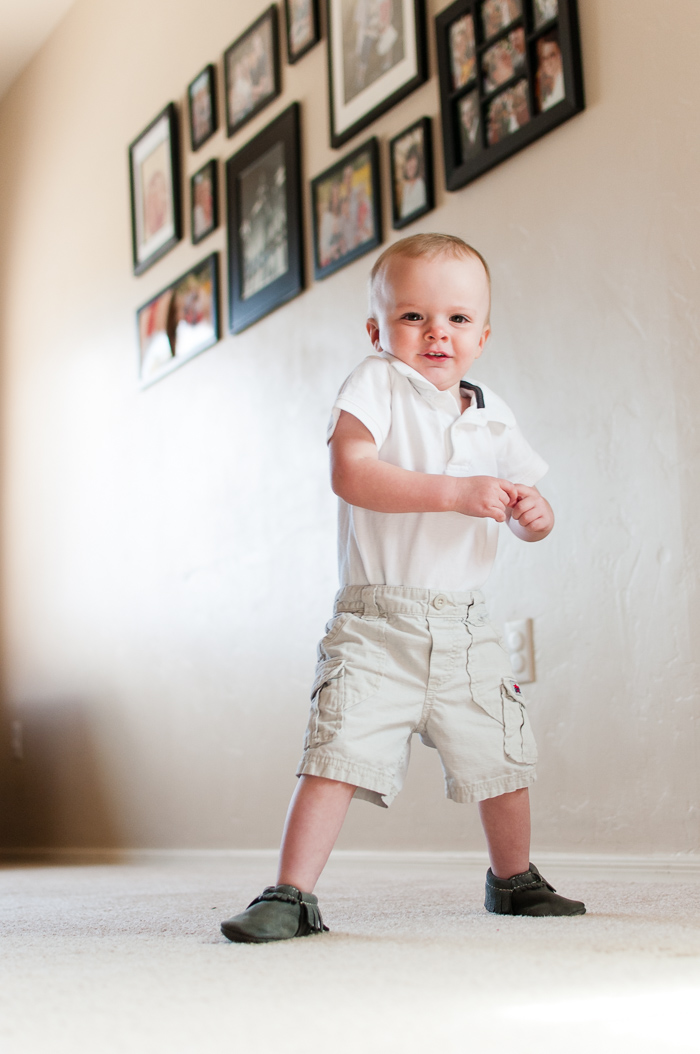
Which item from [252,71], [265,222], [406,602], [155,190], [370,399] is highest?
[252,71]

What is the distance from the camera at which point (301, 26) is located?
236 cm

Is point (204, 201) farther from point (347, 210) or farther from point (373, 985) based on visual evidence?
point (373, 985)

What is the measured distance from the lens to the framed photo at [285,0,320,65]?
232cm

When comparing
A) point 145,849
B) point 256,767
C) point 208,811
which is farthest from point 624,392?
point 145,849

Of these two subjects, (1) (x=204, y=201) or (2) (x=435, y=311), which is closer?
(2) (x=435, y=311)

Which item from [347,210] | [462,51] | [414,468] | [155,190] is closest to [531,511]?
[414,468]

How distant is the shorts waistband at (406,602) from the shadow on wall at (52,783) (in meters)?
2.12

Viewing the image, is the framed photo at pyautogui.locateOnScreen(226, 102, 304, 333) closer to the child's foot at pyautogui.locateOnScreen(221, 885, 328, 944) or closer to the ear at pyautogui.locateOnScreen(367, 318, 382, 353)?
the ear at pyautogui.locateOnScreen(367, 318, 382, 353)

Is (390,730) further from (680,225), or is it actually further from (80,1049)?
(680,225)

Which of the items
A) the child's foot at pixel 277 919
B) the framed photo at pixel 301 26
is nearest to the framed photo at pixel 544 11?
the framed photo at pixel 301 26

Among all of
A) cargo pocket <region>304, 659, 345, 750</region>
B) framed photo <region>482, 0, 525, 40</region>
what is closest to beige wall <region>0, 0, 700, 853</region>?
framed photo <region>482, 0, 525, 40</region>

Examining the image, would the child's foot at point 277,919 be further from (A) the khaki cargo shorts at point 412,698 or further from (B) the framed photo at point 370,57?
(B) the framed photo at point 370,57

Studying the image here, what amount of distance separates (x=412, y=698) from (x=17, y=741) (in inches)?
115

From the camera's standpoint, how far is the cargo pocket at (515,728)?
104cm
